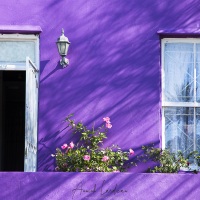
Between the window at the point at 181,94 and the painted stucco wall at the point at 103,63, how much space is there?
18 centimetres

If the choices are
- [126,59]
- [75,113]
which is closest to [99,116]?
[75,113]

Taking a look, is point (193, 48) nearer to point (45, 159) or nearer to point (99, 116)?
point (99, 116)

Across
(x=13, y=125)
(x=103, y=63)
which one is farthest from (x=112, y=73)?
(x=13, y=125)

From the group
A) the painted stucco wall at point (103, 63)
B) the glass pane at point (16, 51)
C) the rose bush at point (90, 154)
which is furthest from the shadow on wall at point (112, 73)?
the glass pane at point (16, 51)

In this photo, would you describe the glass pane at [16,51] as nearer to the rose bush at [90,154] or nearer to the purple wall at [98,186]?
the rose bush at [90,154]

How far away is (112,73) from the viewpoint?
8.61 metres

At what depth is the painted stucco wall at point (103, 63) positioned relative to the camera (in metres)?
8.52

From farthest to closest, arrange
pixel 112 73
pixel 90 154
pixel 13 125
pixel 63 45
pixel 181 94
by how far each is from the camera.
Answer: pixel 13 125, pixel 181 94, pixel 112 73, pixel 63 45, pixel 90 154

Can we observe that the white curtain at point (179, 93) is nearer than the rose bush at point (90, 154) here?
No

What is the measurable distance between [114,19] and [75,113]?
1.44m

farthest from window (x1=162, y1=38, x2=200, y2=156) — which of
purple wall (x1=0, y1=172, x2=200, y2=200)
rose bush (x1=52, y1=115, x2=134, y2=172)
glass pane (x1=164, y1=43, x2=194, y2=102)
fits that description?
purple wall (x1=0, y1=172, x2=200, y2=200)

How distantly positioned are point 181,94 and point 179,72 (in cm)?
32

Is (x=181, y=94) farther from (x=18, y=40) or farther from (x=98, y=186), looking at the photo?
(x=18, y=40)

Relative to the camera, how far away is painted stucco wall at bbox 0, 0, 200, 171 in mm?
8516
